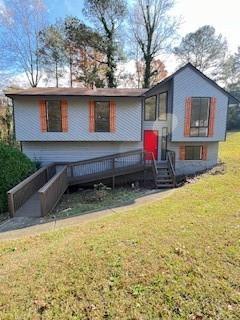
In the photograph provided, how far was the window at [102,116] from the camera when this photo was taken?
15.0 metres

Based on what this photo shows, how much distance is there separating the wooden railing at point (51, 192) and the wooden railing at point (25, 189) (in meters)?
1.03

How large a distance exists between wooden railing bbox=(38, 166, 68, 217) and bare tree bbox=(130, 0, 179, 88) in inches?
775

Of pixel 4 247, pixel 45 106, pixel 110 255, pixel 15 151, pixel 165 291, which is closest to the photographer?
pixel 165 291

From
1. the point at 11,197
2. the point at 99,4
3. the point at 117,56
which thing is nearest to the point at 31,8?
the point at 99,4

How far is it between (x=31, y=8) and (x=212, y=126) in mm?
22842

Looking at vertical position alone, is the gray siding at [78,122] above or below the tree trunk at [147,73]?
below

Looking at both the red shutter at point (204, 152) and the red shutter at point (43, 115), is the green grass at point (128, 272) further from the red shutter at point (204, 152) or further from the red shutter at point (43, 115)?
the red shutter at point (204, 152)

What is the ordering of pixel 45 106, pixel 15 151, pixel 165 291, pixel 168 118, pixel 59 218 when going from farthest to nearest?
pixel 168 118 < pixel 45 106 < pixel 15 151 < pixel 59 218 < pixel 165 291

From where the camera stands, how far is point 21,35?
25.8 meters

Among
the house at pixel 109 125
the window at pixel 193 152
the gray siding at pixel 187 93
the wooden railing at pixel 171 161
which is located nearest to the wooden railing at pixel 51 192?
the house at pixel 109 125

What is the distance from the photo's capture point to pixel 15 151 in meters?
12.1

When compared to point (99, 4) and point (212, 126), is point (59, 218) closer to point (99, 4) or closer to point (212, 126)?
point (212, 126)

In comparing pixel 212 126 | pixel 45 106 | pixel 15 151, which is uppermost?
pixel 45 106

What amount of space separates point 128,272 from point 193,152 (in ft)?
44.4
